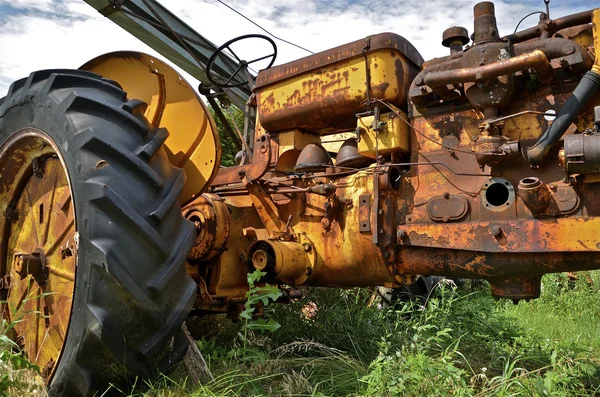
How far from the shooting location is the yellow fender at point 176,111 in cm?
294

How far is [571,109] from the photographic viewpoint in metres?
2.37

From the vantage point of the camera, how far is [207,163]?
2.97 m

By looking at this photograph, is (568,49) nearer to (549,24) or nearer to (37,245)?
(549,24)

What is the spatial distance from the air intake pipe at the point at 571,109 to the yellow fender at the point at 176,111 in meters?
1.54

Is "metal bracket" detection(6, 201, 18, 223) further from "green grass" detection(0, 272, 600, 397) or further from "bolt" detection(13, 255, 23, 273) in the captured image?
"green grass" detection(0, 272, 600, 397)

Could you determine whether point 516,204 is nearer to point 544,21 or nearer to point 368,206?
point 368,206

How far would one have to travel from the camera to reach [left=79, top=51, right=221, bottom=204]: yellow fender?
116 inches

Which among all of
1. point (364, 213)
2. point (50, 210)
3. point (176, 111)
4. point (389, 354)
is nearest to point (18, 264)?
point (50, 210)

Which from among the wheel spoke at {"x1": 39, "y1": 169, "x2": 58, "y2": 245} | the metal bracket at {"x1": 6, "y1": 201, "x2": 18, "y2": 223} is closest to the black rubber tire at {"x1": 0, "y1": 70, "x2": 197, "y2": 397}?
the wheel spoke at {"x1": 39, "y1": 169, "x2": 58, "y2": 245}

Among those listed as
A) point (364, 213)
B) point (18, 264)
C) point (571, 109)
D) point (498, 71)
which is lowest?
point (18, 264)

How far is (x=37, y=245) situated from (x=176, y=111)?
1001 mm

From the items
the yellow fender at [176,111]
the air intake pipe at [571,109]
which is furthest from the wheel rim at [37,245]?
the air intake pipe at [571,109]

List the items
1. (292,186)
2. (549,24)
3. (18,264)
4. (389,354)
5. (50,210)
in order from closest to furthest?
(18,264), (50,210), (549,24), (389,354), (292,186)

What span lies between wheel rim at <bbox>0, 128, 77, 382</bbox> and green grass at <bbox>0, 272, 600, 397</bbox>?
47 cm
